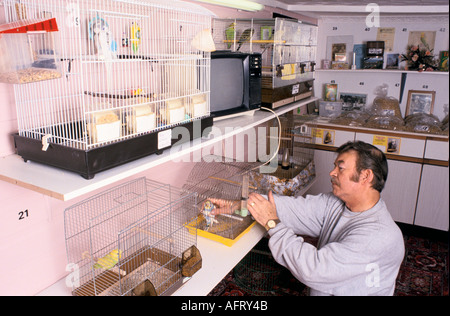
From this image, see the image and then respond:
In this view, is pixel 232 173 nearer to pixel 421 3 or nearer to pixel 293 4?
pixel 293 4

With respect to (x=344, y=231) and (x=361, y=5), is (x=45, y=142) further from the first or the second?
(x=361, y=5)

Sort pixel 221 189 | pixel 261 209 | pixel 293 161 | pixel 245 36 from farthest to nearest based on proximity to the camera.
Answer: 1. pixel 293 161
2. pixel 245 36
3. pixel 221 189
4. pixel 261 209

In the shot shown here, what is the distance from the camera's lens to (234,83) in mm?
1968

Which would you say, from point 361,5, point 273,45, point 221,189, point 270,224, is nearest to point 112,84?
point 221,189

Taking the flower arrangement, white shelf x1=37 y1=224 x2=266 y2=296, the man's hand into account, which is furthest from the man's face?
the flower arrangement

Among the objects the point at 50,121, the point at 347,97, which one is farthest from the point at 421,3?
the point at 50,121

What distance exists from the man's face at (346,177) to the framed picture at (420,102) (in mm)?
2332

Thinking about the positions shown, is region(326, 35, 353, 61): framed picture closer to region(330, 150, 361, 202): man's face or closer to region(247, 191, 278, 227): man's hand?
region(330, 150, 361, 202): man's face

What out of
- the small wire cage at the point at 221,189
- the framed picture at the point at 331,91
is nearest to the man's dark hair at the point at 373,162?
the small wire cage at the point at 221,189

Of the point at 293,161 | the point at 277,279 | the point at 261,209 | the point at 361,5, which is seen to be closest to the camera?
the point at 261,209

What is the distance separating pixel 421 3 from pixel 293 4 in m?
0.93

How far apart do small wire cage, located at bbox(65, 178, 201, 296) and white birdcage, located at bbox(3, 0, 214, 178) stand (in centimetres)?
29

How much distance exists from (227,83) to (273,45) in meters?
0.56
